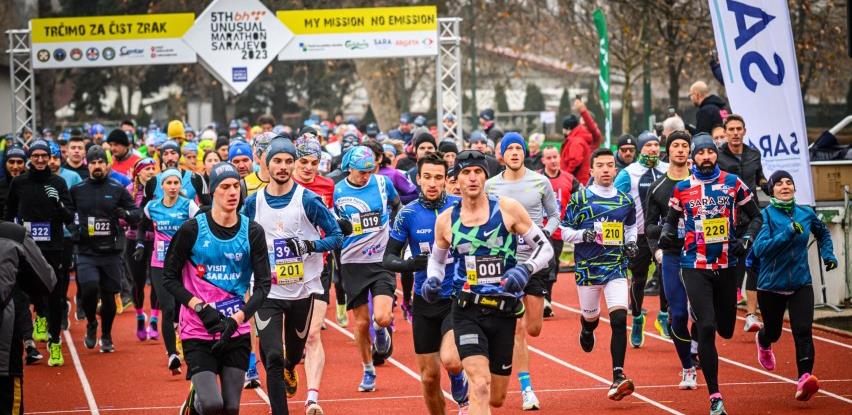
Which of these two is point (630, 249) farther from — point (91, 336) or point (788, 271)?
point (91, 336)

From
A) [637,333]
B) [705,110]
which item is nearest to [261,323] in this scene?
[637,333]

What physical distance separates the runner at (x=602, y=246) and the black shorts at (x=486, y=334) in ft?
8.22

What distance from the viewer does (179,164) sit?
16.0m

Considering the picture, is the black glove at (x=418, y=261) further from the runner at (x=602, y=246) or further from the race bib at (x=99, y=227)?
the race bib at (x=99, y=227)

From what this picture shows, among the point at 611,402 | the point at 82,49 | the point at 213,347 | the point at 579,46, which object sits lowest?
the point at 611,402

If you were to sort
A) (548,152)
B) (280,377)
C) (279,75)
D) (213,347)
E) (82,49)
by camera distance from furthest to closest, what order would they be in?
(279,75) < (82,49) < (548,152) < (280,377) < (213,347)

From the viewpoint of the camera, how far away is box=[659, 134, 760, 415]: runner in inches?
420

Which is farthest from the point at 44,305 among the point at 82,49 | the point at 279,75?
the point at 279,75

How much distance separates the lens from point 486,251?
28.9 ft

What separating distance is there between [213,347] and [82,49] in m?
19.0

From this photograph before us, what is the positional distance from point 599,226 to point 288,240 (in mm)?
3250

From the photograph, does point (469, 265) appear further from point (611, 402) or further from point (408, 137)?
point (408, 137)

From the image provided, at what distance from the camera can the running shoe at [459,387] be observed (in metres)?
9.92

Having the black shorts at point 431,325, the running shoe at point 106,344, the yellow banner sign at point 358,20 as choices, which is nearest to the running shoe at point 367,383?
the black shorts at point 431,325
